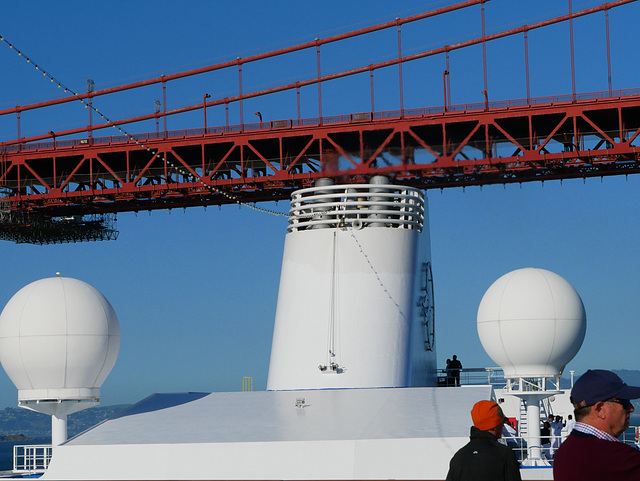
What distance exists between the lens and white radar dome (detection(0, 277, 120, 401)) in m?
23.5

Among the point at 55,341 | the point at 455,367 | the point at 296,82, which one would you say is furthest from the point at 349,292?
the point at 296,82

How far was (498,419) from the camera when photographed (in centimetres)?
782

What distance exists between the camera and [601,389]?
216 inches

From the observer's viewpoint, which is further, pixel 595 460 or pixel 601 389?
pixel 601 389

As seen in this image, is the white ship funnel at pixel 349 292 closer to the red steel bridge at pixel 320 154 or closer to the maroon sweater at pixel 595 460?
the red steel bridge at pixel 320 154

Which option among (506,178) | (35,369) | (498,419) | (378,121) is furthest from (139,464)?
(506,178)

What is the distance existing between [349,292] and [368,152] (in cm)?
948

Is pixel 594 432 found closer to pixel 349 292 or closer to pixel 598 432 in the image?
pixel 598 432

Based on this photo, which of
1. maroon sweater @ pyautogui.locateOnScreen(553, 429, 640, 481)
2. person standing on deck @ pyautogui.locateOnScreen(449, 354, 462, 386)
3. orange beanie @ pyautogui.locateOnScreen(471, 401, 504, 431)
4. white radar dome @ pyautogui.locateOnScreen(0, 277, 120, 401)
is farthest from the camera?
person standing on deck @ pyautogui.locateOnScreen(449, 354, 462, 386)

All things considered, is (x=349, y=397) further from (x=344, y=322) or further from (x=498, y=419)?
(x=498, y=419)

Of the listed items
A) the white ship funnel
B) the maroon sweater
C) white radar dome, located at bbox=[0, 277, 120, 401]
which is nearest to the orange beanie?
the maroon sweater

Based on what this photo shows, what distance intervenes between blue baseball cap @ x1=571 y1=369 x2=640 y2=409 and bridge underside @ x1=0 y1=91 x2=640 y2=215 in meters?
28.9

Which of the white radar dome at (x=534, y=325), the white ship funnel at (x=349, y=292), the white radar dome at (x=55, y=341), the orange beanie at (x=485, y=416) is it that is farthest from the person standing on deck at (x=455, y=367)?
the orange beanie at (x=485, y=416)

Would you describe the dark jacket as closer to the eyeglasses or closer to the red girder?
the eyeglasses
